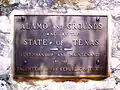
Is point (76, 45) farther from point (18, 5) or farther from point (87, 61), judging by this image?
A: point (18, 5)

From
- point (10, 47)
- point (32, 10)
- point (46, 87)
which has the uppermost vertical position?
point (32, 10)

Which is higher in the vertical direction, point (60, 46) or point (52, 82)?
point (60, 46)

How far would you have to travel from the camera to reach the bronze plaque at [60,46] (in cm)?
564

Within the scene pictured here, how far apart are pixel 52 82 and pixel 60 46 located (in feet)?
1.14

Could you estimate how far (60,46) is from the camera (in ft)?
18.5

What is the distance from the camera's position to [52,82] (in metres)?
5.64

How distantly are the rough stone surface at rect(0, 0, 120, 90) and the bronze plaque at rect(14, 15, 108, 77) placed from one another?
0.08 m

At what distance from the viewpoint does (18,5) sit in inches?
223

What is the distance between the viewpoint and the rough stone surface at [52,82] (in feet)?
18.5

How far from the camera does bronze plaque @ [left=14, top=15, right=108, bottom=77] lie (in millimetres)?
5641

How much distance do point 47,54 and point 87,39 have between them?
404 mm

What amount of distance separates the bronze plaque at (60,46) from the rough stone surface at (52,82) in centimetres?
8

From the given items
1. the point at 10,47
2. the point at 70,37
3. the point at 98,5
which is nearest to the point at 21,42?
the point at 10,47

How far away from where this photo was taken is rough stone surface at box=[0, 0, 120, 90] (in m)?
5.64
